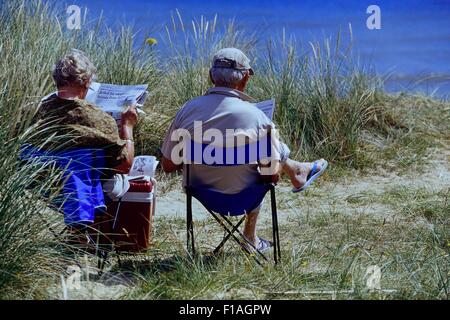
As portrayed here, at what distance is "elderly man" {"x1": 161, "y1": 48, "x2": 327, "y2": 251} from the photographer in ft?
15.6

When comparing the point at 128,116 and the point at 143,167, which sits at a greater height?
the point at 128,116

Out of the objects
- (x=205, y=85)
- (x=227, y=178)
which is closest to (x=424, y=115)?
(x=205, y=85)

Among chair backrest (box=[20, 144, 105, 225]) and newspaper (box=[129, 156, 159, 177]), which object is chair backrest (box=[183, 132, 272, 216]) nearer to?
newspaper (box=[129, 156, 159, 177])

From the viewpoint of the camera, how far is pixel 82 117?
456cm

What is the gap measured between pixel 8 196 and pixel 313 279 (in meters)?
1.60

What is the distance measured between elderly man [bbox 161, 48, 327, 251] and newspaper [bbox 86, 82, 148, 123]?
0.89 feet

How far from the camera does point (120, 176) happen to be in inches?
195

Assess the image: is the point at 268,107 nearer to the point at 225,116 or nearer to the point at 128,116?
the point at 225,116

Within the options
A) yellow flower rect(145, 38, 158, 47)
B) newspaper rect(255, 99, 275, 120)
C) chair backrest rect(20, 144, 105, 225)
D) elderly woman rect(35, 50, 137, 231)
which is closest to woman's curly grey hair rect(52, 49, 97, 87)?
elderly woman rect(35, 50, 137, 231)

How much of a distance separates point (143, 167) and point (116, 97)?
17.7 inches

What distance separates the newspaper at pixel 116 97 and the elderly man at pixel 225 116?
0.89 feet

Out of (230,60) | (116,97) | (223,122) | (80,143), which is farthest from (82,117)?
(230,60)

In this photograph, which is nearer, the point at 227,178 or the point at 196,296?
the point at 196,296
